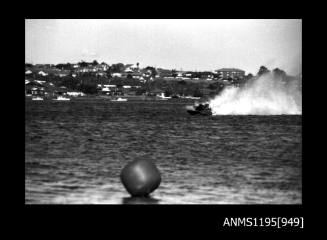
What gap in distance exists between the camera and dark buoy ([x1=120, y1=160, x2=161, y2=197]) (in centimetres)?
2788

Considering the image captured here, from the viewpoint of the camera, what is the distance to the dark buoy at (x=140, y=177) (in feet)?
91.5

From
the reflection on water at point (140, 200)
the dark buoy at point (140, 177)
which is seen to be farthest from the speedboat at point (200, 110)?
the dark buoy at point (140, 177)

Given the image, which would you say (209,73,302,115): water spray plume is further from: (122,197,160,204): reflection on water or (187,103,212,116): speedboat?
(122,197,160,204): reflection on water

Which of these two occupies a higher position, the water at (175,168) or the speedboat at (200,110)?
the speedboat at (200,110)

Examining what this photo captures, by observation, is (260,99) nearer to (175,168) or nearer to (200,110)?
(200,110)

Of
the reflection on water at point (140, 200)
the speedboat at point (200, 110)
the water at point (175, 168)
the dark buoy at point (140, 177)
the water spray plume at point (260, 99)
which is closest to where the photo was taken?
the dark buoy at point (140, 177)

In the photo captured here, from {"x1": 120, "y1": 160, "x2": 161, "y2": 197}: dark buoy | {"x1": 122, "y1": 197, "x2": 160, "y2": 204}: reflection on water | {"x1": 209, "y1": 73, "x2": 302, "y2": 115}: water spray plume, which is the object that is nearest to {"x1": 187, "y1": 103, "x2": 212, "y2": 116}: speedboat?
{"x1": 209, "y1": 73, "x2": 302, "y2": 115}: water spray plume

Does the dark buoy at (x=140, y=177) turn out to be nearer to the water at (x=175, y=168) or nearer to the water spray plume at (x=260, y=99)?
the water at (x=175, y=168)
